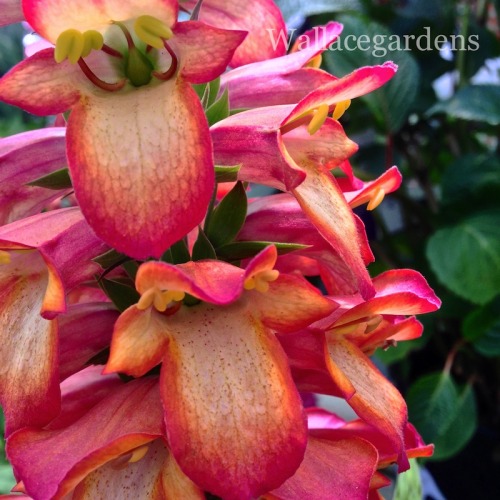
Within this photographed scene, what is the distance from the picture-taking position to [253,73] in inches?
15.4

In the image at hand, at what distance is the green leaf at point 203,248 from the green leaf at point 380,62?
32.2 inches

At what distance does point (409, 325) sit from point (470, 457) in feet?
3.25

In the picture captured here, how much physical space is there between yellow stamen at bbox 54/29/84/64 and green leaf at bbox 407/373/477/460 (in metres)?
0.93

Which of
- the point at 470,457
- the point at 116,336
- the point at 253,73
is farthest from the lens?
the point at 470,457

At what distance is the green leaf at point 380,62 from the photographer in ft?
3.71

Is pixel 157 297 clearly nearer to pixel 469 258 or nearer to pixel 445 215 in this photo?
pixel 469 258

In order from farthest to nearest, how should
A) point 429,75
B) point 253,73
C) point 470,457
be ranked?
point 429,75 → point 470,457 → point 253,73

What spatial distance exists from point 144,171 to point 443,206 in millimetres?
1030

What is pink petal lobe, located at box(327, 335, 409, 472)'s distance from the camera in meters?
0.35

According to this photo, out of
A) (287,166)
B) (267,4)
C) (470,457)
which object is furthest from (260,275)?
(470,457)

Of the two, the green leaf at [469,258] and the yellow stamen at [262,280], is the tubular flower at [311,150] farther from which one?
the green leaf at [469,258]

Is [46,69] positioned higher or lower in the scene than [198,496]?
higher

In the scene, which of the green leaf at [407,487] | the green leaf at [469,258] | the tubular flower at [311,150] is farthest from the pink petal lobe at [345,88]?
the green leaf at [469,258]

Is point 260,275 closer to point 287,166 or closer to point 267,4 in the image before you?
point 287,166
